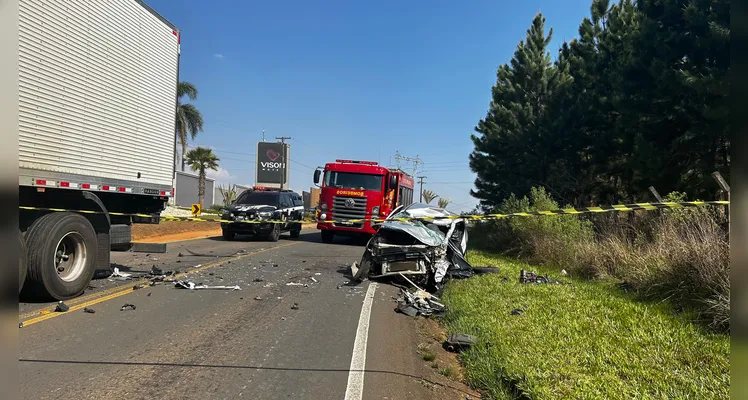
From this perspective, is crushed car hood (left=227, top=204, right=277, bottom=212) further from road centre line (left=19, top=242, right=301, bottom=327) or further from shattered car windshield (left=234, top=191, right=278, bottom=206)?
road centre line (left=19, top=242, right=301, bottom=327)

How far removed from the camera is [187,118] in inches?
1686

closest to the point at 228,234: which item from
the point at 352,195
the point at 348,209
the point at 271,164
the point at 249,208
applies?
the point at 249,208

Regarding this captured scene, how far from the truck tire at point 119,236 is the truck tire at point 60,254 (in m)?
0.83

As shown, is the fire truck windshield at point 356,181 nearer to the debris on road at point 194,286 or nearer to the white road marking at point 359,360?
the debris on road at point 194,286

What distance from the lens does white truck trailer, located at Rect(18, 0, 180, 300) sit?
652 centimetres

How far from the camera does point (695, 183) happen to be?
41.1 ft

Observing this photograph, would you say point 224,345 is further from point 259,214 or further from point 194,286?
point 259,214

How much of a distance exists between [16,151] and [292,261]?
37.3 feet

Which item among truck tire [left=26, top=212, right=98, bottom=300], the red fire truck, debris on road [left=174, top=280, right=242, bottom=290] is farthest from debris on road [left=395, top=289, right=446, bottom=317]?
the red fire truck

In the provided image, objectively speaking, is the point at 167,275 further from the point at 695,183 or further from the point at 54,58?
the point at 695,183

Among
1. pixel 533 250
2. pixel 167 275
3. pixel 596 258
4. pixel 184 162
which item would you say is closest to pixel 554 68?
pixel 533 250

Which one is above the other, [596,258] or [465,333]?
[596,258]

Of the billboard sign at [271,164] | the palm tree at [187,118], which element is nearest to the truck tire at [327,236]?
the billboard sign at [271,164]

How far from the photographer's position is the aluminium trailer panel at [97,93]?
651cm
